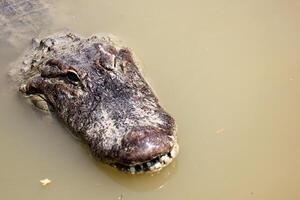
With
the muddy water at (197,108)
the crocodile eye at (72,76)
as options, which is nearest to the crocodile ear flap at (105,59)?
the crocodile eye at (72,76)

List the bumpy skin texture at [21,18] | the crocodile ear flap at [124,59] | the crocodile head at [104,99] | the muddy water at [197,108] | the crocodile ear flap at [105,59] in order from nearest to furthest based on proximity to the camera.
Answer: the crocodile head at [104,99], the muddy water at [197,108], the crocodile ear flap at [105,59], the crocodile ear flap at [124,59], the bumpy skin texture at [21,18]

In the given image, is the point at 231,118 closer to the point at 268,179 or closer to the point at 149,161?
the point at 268,179

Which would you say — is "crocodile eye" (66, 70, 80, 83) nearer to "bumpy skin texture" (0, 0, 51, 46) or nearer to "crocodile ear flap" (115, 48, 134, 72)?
"crocodile ear flap" (115, 48, 134, 72)

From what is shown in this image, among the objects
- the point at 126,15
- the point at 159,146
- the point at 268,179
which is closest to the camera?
the point at 159,146

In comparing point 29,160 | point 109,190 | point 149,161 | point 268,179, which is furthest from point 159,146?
point 29,160

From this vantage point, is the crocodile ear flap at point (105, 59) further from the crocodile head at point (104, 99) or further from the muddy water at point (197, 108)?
the muddy water at point (197, 108)
